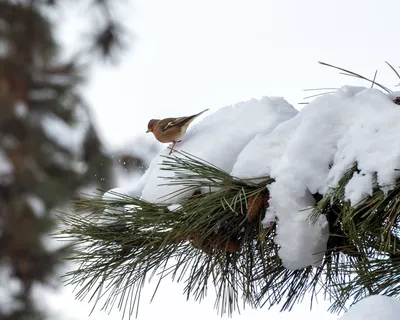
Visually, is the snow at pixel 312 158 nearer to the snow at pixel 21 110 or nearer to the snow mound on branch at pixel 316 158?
the snow mound on branch at pixel 316 158

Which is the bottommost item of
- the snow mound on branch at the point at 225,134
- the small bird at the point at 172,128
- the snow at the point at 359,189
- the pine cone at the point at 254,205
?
the snow at the point at 359,189

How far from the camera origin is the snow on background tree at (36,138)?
207 centimetres

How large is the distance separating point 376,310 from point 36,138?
1.78m

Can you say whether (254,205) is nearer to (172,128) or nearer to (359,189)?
(359,189)

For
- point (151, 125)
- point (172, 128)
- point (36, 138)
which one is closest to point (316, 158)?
point (172, 128)

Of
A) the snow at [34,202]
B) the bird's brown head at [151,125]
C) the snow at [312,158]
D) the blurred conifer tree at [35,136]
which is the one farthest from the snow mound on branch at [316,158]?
the snow at [34,202]

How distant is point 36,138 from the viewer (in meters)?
2.23

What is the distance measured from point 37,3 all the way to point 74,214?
3.69 feet

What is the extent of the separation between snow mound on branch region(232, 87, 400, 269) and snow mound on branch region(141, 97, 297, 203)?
8 centimetres

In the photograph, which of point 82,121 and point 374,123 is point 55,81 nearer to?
point 82,121

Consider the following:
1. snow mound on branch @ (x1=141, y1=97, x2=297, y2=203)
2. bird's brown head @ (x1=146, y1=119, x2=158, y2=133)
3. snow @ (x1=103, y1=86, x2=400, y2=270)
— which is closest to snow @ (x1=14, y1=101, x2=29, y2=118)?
bird's brown head @ (x1=146, y1=119, x2=158, y2=133)

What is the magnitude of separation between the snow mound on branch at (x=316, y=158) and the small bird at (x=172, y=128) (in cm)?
34

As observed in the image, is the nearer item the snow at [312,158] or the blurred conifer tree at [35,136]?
the snow at [312,158]

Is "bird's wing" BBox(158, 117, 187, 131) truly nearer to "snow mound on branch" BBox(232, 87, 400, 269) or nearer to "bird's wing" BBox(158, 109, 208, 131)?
"bird's wing" BBox(158, 109, 208, 131)
